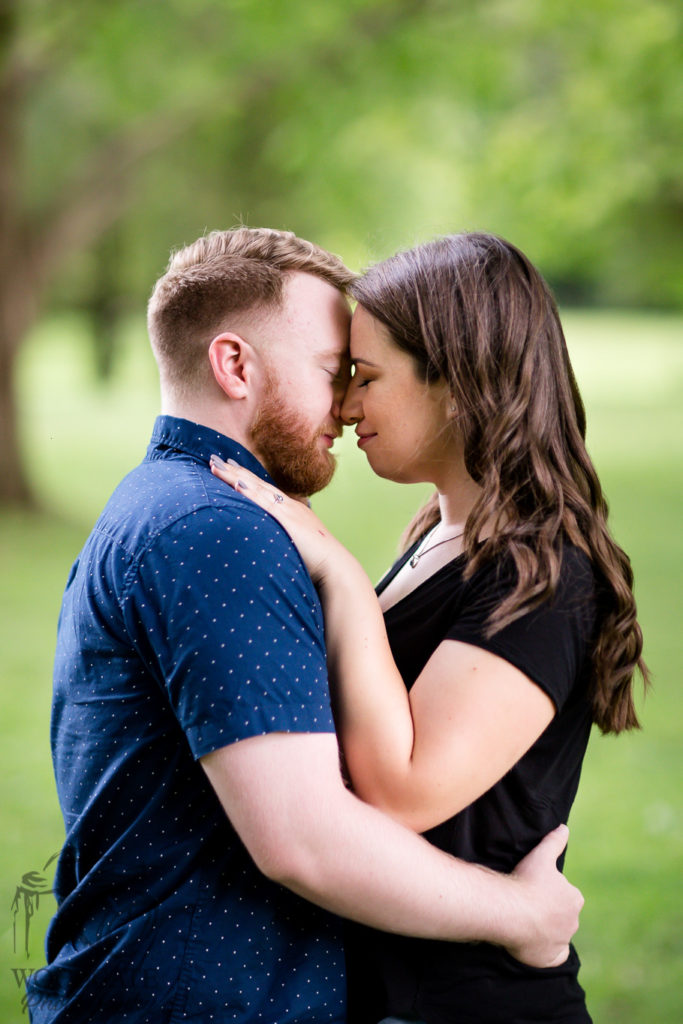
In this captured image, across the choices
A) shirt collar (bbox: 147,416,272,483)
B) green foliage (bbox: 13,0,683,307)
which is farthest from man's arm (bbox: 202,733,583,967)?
green foliage (bbox: 13,0,683,307)

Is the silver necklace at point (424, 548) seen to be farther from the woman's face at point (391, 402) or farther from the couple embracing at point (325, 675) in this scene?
the woman's face at point (391, 402)

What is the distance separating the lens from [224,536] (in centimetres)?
189

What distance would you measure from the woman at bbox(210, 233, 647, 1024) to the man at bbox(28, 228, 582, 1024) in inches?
4.5

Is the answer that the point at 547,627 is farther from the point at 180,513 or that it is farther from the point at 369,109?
the point at 369,109

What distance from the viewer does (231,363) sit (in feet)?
7.34

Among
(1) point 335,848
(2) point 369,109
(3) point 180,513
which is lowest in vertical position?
(1) point 335,848

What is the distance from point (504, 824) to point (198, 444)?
92cm

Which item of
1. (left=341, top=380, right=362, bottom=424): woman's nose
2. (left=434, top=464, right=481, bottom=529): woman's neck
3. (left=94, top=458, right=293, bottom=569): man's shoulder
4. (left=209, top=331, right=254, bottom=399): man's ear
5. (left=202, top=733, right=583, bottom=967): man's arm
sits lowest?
(left=202, top=733, right=583, bottom=967): man's arm

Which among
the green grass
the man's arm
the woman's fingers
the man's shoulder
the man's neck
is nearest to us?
the man's arm

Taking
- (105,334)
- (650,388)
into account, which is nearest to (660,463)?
(105,334)

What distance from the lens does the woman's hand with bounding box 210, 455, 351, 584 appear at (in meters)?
2.10

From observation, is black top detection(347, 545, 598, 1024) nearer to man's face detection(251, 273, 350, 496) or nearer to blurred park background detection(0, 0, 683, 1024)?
man's face detection(251, 273, 350, 496)

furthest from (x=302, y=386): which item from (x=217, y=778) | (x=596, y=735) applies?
(x=596, y=735)

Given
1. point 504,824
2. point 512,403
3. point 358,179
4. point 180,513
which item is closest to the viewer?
point 180,513
